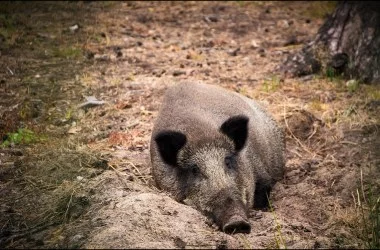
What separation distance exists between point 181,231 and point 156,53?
5.05 m

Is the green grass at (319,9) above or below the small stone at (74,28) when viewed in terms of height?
above

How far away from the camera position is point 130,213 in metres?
3.60

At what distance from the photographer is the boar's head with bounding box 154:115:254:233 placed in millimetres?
3941

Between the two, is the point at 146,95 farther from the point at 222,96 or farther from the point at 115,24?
the point at 115,24

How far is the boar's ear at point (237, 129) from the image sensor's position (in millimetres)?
4395

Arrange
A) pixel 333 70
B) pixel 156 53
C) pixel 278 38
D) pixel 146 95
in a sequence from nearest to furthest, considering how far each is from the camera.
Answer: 1. pixel 146 95
2. pixel 333 70
3. pixel 156 53
4. pixel 278 38

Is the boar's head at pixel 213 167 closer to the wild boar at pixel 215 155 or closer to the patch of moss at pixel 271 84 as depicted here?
the wild boar at pixel 215 155

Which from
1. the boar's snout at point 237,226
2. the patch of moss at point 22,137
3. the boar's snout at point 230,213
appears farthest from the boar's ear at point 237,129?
the patch of moss at point 22,137

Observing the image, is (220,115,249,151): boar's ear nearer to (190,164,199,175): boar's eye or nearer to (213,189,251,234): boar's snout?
(190,164,199,175): boar's eye

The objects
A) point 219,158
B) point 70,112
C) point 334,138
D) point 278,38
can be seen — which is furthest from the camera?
point 278,38

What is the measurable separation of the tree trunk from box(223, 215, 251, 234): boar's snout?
365 cm

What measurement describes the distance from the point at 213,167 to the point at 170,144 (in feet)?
1.58

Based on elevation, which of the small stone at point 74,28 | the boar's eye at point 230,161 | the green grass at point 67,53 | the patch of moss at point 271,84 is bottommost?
the green grass at point 67,53

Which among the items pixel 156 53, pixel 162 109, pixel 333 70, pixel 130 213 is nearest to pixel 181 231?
pixel 130 213
